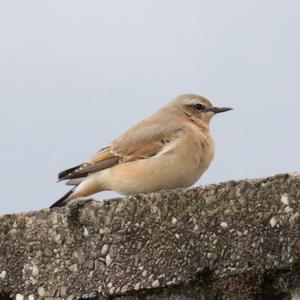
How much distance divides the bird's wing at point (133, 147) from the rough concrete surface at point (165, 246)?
12.0ft

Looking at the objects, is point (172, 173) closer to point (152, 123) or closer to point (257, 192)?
point (152, 123)

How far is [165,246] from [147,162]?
4104mm

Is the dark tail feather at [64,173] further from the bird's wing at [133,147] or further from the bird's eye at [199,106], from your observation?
the bird's eye at [199,106]

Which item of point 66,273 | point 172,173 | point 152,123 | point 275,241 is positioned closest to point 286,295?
point 275,241

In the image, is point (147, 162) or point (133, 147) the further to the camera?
point (133, 147)

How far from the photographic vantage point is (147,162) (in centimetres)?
788

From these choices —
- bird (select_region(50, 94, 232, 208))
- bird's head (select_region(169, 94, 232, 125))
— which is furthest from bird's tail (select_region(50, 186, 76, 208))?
bird's head (select_region(169, 94, 232, 125))

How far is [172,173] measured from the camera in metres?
7.69

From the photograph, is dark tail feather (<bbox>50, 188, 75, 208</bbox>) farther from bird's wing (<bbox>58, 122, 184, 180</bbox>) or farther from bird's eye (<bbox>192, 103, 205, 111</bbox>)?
bird's eye (<bbox>192, 103, 205, 111</bbox>)

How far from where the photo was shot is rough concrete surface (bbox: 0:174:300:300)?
3592mm

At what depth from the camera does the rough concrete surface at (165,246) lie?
11.8 ft

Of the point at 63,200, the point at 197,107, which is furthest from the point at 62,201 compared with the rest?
the point at 197,107

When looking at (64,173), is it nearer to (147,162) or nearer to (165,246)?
(147,162)

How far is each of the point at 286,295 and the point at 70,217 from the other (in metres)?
1.16
